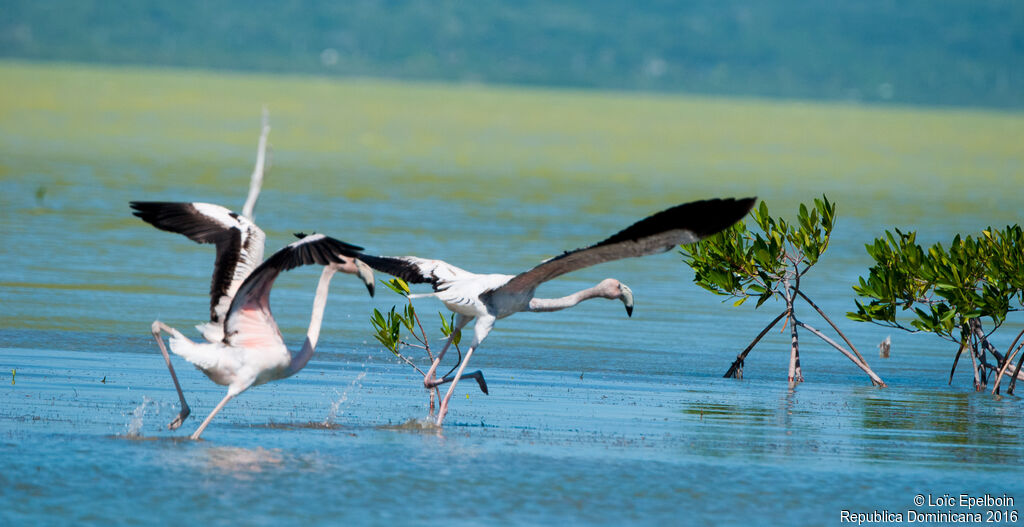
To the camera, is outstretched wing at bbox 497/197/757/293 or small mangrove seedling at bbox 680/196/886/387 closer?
outstretched wing at bbox 497/197/757/293

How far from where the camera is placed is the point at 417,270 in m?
12.0

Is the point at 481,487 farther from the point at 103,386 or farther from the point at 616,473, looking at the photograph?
the point at 103,386

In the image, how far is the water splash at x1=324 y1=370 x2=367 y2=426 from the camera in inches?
444

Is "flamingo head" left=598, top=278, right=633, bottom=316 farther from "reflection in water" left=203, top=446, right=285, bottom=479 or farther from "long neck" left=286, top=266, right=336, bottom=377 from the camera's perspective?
"reflection in water" left=203, top=446, right=285, bottom=479

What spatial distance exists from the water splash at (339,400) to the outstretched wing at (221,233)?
134 cm

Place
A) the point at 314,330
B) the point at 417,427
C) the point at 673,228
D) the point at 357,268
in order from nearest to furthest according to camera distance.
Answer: the point at 673,228 < the point at 357,268 < the point at 314,330 < the point at 417,427

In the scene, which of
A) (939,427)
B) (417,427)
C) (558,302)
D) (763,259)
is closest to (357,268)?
(417,427)

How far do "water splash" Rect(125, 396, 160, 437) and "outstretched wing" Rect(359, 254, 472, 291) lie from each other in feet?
6.66

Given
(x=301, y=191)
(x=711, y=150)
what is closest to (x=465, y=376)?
(x=301, y=191)

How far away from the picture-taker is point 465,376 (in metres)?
12.1

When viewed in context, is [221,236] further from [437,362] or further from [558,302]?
[558,302]

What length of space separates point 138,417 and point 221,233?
1544 mm

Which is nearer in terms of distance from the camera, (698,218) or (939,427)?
(698,218)

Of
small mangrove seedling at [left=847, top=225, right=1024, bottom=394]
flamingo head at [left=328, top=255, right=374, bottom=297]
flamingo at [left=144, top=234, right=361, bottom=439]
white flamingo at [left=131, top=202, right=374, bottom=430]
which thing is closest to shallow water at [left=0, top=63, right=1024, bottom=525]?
flamingo at [left=144, top=234, right=361, bottom=439]
